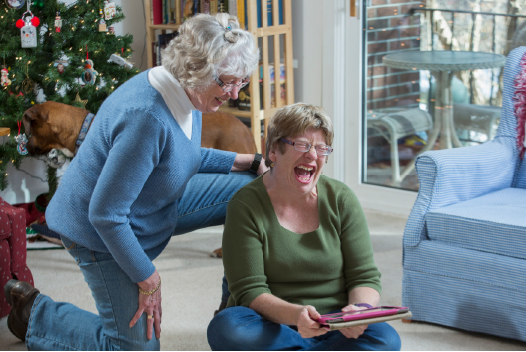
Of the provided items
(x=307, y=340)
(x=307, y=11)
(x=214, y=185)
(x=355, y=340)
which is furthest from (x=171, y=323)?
(x=307, y=11)

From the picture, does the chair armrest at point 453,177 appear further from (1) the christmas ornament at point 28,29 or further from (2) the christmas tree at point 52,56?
(1) the christmas ornament at point 28,29

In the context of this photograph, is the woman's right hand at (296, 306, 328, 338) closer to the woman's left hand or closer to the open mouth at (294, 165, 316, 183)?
the woman's left hand

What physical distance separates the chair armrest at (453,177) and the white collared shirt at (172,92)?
1.07 meters

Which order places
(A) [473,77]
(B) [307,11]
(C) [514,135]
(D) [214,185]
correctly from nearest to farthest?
(D) [214,185] → (C) [514,135] → (A) [473,77] → (B) [307,11]

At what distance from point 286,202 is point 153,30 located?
109 inches

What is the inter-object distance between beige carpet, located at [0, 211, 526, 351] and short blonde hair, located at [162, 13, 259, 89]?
3.44ft

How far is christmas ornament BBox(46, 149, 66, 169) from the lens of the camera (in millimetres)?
3044

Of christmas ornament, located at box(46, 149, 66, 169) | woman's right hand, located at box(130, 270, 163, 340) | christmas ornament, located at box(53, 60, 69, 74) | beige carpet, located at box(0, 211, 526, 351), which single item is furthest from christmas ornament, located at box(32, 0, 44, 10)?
woman's right hand, located at box(130, 270, 163, 340)

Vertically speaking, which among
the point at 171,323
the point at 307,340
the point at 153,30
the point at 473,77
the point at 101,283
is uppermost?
the point at 153,30

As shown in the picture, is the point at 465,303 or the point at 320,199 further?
the point at 465,303

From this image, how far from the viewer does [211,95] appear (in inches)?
59.2

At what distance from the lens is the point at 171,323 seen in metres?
2.26

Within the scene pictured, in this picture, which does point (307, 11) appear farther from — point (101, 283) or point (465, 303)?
point (101, 283)

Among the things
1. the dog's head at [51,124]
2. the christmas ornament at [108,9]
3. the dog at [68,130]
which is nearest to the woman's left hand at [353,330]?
the dog at [68,130]
